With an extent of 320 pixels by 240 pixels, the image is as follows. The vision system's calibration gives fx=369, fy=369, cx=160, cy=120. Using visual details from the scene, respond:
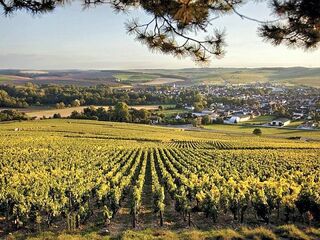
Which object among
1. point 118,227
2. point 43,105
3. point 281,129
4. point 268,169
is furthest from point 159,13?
point 43,105

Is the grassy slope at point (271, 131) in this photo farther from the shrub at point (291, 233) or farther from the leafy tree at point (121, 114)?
the shrub at point (291, 233)

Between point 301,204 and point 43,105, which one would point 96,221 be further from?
point 43,105

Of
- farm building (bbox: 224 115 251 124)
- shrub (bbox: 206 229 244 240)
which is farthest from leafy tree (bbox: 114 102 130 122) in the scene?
shrub (bbox: 206 229 244 240)

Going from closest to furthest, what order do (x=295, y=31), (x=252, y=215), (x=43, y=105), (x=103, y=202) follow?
1. (x=295, y=31)
2. (x=252, y=215)
3. (x=103, y=202)
4. (x=43, y=105)

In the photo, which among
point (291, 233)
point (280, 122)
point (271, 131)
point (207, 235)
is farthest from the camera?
point (280, 122)

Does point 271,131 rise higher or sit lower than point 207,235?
lower

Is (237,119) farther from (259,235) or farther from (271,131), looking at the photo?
(259,235)

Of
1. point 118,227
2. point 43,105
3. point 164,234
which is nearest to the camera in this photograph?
point 164,234

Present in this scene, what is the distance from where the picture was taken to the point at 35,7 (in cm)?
751

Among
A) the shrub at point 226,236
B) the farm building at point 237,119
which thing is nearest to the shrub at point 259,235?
the shrub at point 226,236

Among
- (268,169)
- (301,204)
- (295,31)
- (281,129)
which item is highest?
(295,31)

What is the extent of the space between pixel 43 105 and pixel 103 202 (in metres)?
110

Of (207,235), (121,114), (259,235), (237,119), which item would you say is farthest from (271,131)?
(259,235)

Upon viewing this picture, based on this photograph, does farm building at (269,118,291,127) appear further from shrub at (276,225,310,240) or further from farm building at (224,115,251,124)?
shrub at (276,225,310,240)
